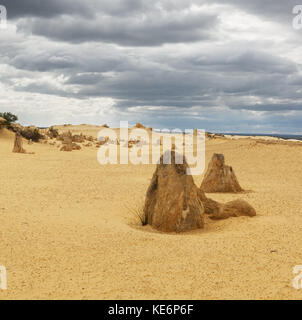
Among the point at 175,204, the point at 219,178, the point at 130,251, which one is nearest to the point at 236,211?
the point at 175,204

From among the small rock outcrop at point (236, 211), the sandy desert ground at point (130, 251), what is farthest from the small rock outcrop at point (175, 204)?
the small rock outcrop at point (236, 211)

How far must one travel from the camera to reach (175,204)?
714cm

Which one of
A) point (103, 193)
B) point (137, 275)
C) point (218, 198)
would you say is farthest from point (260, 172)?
point (137, 275)

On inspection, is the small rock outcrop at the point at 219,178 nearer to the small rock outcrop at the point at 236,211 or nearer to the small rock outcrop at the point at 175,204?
the small rock outcrop at the point at 236,211

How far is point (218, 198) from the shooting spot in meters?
10.3

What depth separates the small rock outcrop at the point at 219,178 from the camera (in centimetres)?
1141

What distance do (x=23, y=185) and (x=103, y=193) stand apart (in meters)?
2.50

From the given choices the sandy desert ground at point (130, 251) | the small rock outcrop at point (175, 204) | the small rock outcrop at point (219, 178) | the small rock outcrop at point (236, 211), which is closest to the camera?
the sandy desert ground at point (130, 251)

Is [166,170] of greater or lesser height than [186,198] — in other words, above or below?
above

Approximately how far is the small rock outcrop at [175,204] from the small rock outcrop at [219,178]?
4.08 meters

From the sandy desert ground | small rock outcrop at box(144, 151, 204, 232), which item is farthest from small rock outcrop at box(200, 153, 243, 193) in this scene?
small rock outcrop at box(144, 151, 204, 232)

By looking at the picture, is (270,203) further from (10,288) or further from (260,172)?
(260,172)

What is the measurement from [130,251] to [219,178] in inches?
254

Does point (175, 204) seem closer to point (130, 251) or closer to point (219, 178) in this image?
point (130, 251)
